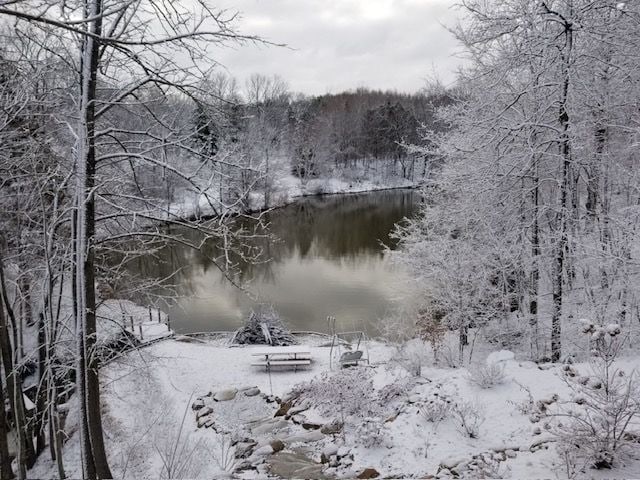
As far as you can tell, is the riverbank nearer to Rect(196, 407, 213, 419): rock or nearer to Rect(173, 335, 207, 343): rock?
Rect(173, 335, 207, 343): rock

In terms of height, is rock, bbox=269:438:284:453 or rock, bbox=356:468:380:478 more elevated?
rock, bbox=356:468:380:478

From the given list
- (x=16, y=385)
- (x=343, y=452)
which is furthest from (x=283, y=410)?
(x=16, y=385)

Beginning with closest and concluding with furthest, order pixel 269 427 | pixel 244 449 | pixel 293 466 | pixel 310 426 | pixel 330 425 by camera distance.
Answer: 1. pixel 293 466
2. pixel 244 449
3. pixel 330 425
4. pixel 310 426
5. pixel 269 427

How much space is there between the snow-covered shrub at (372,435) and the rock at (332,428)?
2.63 ft

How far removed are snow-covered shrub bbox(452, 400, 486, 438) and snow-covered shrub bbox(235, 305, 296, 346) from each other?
26.0ft

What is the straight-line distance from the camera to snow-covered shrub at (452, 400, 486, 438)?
225 inches

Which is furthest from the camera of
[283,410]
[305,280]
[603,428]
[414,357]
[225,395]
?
[305,280]

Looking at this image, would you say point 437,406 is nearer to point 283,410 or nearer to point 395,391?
point 395,391

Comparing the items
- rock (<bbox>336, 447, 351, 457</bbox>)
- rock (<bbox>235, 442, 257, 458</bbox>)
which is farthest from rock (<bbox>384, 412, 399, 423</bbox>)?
rock (<bbox>235, 442, 257, 458</bbox>)

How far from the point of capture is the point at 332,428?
23.5 feet

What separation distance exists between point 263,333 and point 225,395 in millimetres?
3947

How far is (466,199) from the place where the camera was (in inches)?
381

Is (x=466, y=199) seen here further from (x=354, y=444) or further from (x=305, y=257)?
(x=305, y=257)

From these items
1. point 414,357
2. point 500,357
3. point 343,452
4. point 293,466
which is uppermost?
point 500,357
